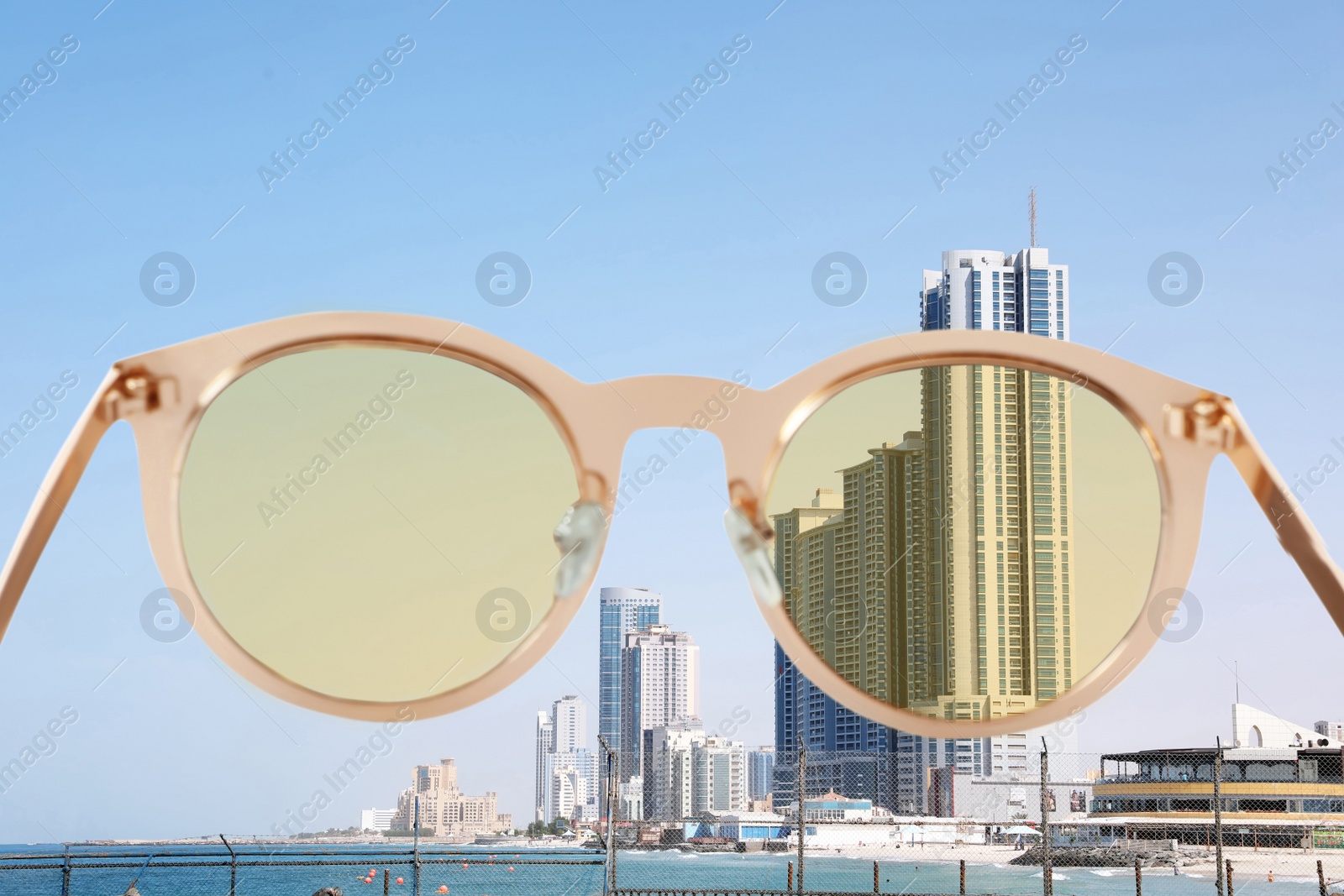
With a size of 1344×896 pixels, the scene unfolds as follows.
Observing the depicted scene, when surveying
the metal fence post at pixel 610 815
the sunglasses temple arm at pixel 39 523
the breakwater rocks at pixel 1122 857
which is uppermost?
the sunglasses temple arm at pixel 39 523

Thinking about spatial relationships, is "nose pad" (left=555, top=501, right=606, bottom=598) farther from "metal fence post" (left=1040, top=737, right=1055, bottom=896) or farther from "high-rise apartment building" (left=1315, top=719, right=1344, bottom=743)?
"high-rise apartment building" (left=1315, top=719, right=1344, bottom=743)

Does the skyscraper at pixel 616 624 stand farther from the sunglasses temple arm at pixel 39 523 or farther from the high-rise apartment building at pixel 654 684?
the sunglasses temple arm at pixel 39 523

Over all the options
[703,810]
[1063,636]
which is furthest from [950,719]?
[703,810]

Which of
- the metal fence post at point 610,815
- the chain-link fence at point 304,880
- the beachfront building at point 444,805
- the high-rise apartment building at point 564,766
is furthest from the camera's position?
the high-rise apartment building at point 564,766

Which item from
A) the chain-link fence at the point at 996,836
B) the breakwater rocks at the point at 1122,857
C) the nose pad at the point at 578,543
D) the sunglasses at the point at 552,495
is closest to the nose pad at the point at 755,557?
the sunglasses at the point at 552,495

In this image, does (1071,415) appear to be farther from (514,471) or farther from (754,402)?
(514,471)

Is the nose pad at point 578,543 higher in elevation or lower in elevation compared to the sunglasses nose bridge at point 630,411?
lower

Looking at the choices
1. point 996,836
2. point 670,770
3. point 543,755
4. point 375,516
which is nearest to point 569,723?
point 543,755

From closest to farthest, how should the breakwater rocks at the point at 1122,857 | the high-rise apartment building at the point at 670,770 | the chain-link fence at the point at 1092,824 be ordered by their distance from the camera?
1. the chain-link fence at the point at 1092,824
2. the breakwater rocks at the point at 1122,857
3. the high-rise apartment building at the point at 670,770
